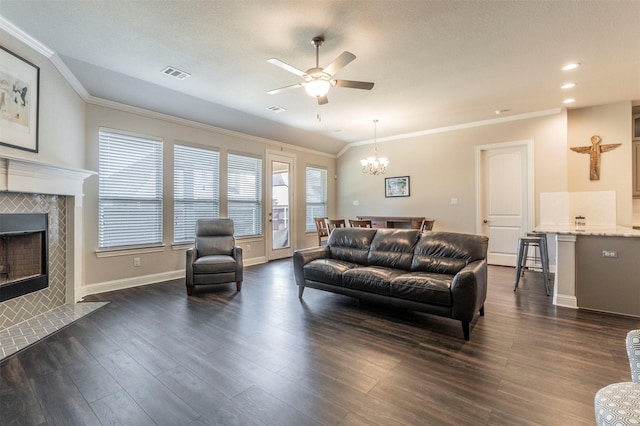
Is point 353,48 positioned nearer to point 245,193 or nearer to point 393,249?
point 393,249

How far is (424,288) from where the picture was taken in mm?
2840

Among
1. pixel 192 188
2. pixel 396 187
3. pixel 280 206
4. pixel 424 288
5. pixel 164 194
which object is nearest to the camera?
pixel 424 288

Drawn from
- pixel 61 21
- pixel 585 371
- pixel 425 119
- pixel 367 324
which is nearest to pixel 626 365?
pixel 585 371

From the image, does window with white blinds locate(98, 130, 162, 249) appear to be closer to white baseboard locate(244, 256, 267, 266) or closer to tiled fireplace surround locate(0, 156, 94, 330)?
tiled fireplace surround locate(0, 156, 94, 330)

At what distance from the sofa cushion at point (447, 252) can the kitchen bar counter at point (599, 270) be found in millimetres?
1065

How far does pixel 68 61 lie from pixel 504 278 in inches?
267

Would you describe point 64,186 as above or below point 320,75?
below

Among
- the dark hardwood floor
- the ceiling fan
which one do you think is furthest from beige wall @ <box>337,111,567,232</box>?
the ceiling fan

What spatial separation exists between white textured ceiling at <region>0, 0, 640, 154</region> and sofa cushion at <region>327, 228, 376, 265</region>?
83.2 inches

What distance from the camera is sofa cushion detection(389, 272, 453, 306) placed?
2.74 m

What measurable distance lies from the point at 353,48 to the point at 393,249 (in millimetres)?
2388

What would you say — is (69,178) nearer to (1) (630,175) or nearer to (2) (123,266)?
(2) (123,266)

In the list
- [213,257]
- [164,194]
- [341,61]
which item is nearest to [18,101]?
[164,194]

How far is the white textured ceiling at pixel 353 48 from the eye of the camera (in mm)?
2539
